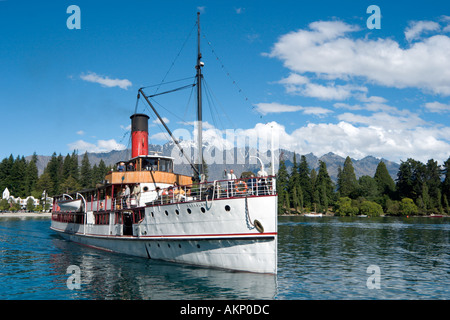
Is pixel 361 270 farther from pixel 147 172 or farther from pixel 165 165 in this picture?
pixel 147 172

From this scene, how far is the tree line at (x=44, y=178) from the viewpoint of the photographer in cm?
11794

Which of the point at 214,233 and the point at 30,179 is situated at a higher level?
the point at 30,179

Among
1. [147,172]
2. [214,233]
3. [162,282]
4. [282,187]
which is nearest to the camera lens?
[162,282]

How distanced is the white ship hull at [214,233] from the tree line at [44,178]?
340ft

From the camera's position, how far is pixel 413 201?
103 m

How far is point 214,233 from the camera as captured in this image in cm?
1753

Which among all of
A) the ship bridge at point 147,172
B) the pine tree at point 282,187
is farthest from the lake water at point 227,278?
the pine tree at point 282,187

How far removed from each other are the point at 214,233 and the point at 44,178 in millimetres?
121099

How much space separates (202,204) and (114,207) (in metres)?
10.8

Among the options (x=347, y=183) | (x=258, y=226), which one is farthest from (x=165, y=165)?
(x=347, y=183)

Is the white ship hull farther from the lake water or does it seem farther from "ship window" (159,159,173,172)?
"ship window" (159,159,173,172)

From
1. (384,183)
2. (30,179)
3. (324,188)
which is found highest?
(30,179)

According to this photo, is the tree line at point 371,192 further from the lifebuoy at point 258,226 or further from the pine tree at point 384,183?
the lifebuoy at point 258,226

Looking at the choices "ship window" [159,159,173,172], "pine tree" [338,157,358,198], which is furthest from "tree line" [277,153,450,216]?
"ship window" [159,159,173,172]
